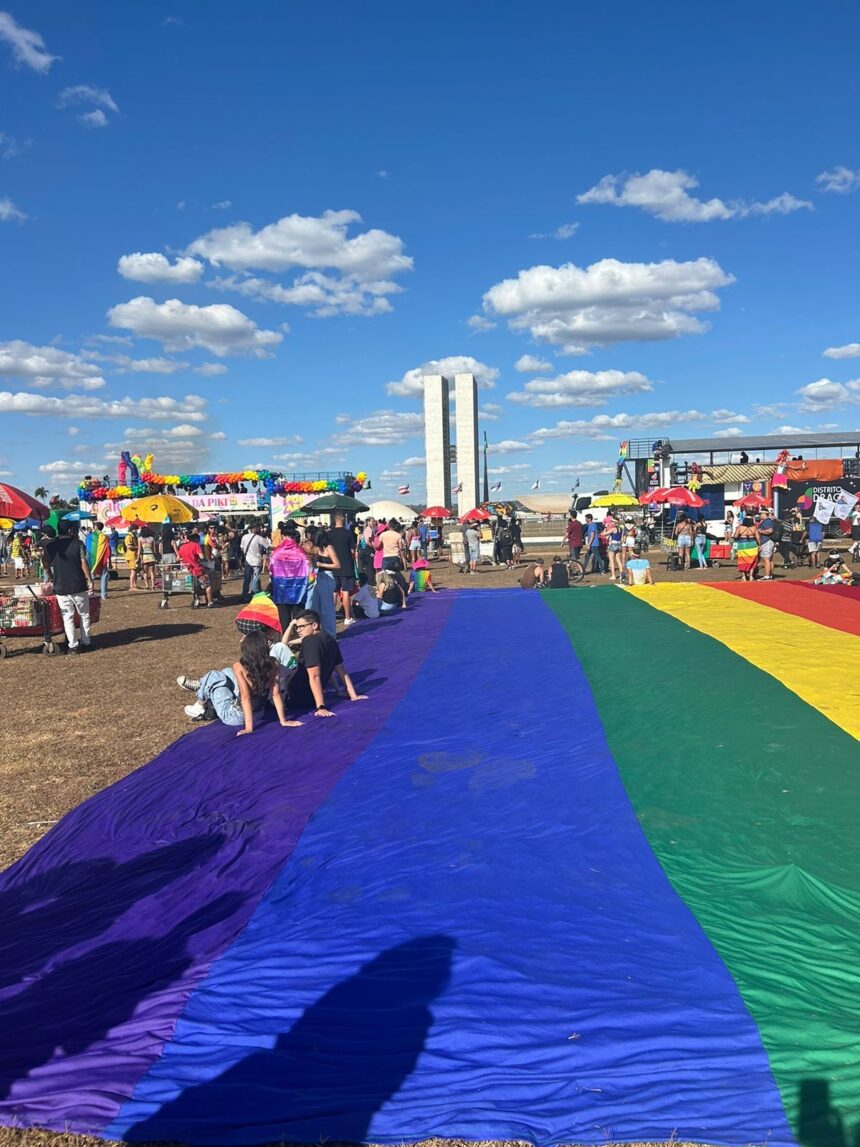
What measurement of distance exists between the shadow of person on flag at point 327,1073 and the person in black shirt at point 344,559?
8430 mm

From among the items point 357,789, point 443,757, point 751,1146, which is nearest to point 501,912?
point 751,1146

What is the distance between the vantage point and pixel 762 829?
13.7 ft

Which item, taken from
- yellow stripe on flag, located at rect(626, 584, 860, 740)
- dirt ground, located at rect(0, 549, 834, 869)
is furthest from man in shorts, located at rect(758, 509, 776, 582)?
dirt ground, located at rect(0, 549, 834, 869)

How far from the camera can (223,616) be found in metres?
15.1

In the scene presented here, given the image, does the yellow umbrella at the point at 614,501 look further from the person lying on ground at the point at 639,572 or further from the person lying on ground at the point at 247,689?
the person lying on ground at the point at 247,689

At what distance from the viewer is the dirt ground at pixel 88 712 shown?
A: 520 cm

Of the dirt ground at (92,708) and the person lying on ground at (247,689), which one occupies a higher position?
the person lying on ground at (247,689)

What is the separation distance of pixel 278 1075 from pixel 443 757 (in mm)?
3088

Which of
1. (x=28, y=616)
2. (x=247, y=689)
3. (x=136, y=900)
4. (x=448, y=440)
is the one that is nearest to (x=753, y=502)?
(x=28, y=616)

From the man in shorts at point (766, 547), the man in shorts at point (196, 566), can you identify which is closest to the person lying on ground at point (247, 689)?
the man in shorts at point (196, 566)

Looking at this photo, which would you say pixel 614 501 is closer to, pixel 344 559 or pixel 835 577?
pixel 835 577

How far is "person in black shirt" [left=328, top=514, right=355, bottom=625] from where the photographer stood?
37.1ft

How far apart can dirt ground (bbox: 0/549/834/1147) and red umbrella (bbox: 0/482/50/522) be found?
80.8 inches

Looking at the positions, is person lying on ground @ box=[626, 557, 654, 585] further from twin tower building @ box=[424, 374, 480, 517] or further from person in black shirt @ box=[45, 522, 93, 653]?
twin tower building @ box=[424, 374, 480, 517]
